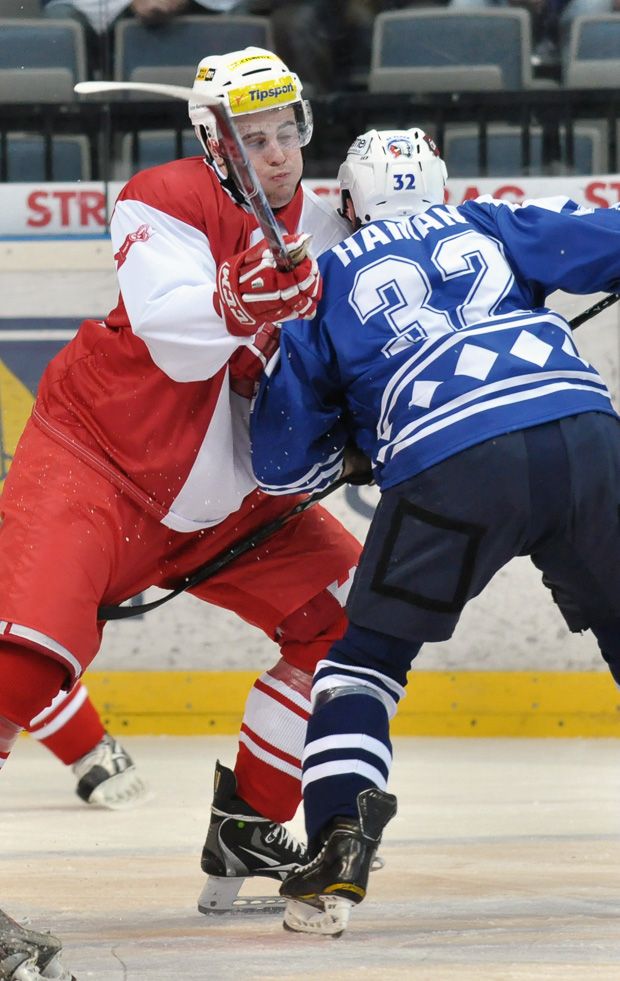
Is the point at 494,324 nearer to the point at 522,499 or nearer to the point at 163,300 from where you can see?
the point at 522,499

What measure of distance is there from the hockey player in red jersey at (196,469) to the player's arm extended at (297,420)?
0.06 metres

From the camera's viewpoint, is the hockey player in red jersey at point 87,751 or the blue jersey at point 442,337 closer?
the blue jersey at point 442,337

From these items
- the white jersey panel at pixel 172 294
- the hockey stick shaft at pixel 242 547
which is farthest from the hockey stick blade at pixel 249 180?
the hockey stick shaft at pixel 242 547

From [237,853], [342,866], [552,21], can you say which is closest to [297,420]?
[342,866]

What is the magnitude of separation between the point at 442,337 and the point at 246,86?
456 millimetres

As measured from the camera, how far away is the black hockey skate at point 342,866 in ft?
6.33

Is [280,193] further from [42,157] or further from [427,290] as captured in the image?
[42,157]

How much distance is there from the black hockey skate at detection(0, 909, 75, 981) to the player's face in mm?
1006

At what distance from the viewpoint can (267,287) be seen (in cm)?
188

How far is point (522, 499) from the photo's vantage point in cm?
195

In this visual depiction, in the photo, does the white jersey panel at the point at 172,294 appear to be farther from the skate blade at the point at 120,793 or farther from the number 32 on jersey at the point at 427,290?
the skate blade at the point at 120,793

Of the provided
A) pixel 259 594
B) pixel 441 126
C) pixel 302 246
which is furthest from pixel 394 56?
pixel 302 246

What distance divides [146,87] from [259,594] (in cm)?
98

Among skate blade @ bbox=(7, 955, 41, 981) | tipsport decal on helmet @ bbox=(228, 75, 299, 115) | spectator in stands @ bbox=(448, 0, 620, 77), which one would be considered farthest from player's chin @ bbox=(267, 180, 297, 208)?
spectator in stands @ bbox=(448, 0, 620, 77)
